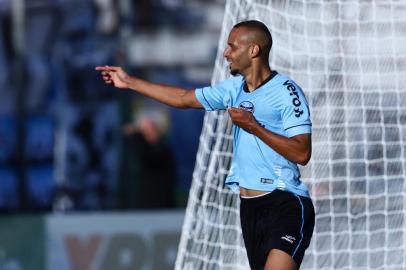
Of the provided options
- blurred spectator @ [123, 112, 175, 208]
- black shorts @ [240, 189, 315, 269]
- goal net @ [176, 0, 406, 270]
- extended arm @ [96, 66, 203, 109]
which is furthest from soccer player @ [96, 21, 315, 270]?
blurred spectator @ [123, 112, 175, 208]

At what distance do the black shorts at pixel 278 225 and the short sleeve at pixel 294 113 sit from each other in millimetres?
336

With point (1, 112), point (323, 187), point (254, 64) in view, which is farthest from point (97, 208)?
point (254, 64)

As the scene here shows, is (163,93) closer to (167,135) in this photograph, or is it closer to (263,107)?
(263,107)

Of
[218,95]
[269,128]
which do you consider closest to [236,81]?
[218,95]

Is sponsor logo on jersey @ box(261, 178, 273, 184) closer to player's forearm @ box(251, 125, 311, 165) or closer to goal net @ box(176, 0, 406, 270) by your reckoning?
player's forearm @ box(251, 125, 311, 165)

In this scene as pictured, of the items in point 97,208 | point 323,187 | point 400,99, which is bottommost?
point 97,208

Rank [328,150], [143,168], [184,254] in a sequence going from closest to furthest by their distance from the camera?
→ [184,254]
[328,150]
[143,168]

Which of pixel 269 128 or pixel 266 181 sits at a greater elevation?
pixel 269 128

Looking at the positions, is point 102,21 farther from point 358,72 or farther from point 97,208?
point 358,72

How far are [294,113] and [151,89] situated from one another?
0.83 meters

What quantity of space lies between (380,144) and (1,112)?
4125mm

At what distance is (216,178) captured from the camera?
690 cm

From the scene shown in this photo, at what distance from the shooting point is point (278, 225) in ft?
18.0

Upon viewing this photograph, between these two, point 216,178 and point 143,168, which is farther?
point 143,168
